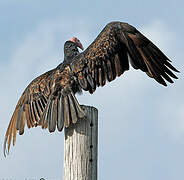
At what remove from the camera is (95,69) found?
440cm

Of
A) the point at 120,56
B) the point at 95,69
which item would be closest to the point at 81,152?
the point at 95,69

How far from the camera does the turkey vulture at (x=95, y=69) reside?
13.6ft

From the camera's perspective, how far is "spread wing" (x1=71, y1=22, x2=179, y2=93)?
4387 mm

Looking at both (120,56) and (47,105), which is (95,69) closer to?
(120,56)

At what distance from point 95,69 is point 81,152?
1721 mm

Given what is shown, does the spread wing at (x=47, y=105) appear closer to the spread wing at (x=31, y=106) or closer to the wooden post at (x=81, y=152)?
the spread wing at (x=31, y=106)

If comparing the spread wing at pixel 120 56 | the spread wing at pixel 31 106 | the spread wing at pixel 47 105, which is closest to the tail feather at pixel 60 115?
the spread wing at pixel 47 105

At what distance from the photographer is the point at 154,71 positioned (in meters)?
4.45

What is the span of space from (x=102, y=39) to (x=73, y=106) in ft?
4.28

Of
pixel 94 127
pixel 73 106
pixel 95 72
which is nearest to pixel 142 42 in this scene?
pixel 95 72

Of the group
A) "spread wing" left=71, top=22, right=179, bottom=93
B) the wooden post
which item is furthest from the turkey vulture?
the wooden post

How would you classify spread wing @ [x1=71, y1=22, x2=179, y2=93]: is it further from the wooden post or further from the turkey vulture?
Answer: the wooden post

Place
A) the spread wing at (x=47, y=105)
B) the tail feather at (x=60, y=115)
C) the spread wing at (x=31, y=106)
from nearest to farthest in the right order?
the tail feather at (x=60, y=115), the spread wing at (x=47, y=105), the spread wing at (x=31, y=106)

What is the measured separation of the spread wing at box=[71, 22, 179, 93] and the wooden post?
4.61 ft
